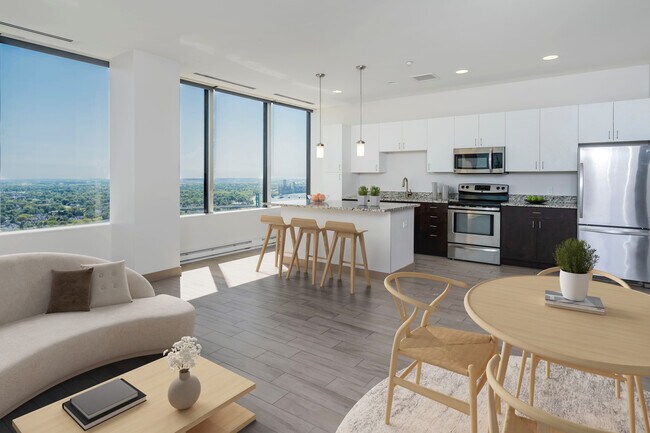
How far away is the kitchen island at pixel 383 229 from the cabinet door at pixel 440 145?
1.67 metres

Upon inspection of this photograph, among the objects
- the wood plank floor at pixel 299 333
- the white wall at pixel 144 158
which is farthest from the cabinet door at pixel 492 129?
the white wall at pixel 144 158

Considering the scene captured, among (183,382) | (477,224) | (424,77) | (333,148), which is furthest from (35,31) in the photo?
(477,224)

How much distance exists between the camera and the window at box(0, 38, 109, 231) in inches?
183

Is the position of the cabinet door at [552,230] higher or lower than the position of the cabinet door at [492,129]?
lower

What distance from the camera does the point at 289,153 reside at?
8.59 meters

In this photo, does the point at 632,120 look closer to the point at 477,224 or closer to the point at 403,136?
the point at 477,224

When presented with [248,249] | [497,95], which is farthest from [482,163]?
[248,249]

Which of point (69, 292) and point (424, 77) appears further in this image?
point (424, 77)

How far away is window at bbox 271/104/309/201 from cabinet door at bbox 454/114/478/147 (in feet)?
11.3

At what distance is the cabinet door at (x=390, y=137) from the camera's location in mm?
7605

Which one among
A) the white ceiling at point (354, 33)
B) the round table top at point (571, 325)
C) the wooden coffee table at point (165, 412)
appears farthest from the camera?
the white ceiling at point (354, 33)

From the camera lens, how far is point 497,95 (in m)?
6.76

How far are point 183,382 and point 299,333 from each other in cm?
167

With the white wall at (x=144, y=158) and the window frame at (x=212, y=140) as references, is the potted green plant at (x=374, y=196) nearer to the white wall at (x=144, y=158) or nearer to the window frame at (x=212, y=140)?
the window frame at (x=212, y=140)
